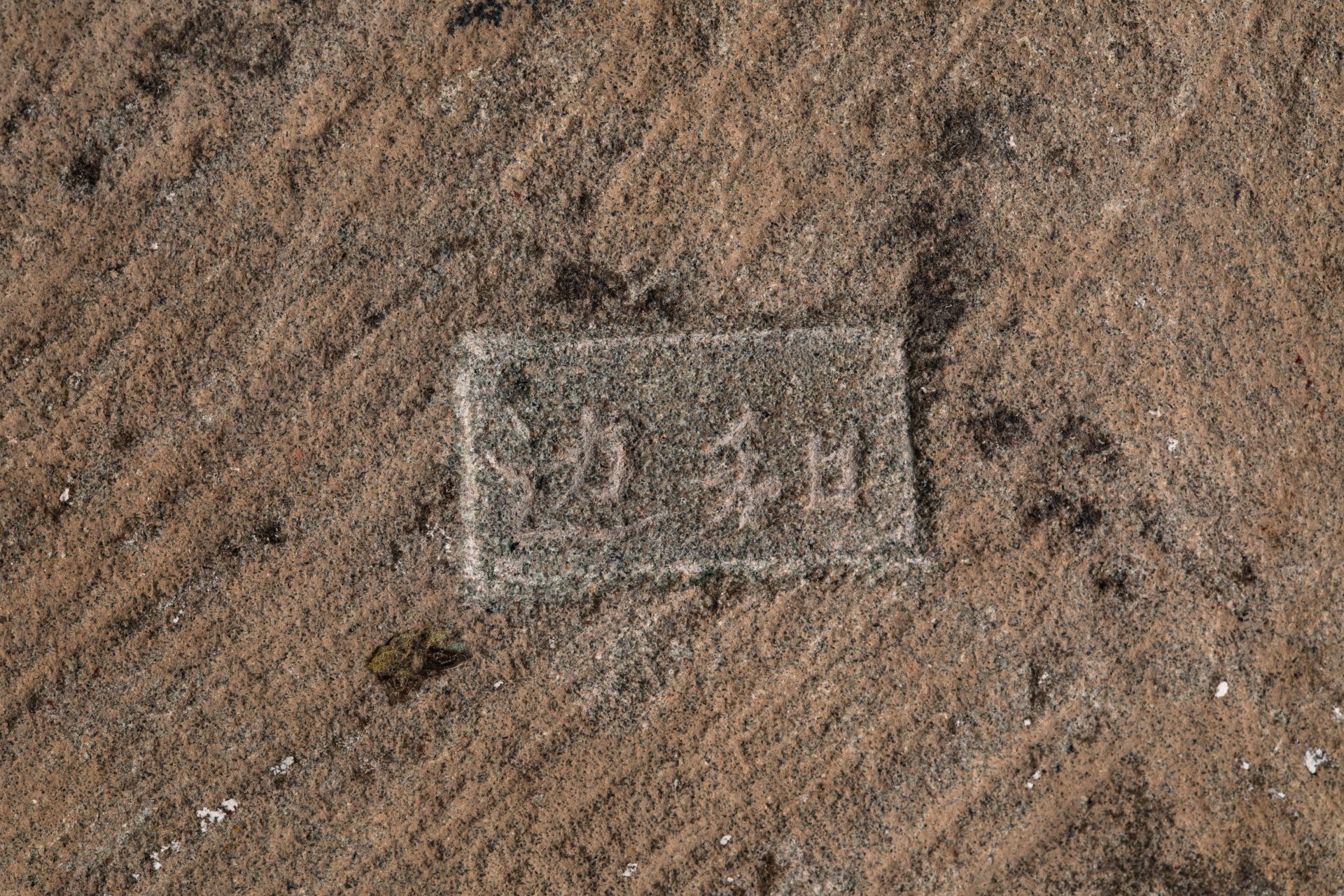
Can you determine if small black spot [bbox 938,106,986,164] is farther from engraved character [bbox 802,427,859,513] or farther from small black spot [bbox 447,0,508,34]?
small black spot [bbox 447,0,508,34]

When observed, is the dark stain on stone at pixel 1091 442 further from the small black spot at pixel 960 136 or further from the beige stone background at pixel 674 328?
the small black spot at pixel 960 136

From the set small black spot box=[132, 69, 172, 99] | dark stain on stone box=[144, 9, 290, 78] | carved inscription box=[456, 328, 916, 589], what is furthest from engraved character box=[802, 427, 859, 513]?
small black spot box=[132, 69, 172, 99]

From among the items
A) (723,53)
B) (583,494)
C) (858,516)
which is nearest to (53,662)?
(583,494)

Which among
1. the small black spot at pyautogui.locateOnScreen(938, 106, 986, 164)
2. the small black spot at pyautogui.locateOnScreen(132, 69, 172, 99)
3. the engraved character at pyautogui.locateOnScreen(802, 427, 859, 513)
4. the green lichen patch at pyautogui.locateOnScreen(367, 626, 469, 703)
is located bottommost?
the green lichen patch at pyautogui.locateOnScreen(367, 626, 469, 703)

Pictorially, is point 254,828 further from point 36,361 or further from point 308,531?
point 36,361

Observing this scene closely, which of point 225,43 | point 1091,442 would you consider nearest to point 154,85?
point 225,43

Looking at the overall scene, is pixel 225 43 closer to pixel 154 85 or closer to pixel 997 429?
pixel 154 85
